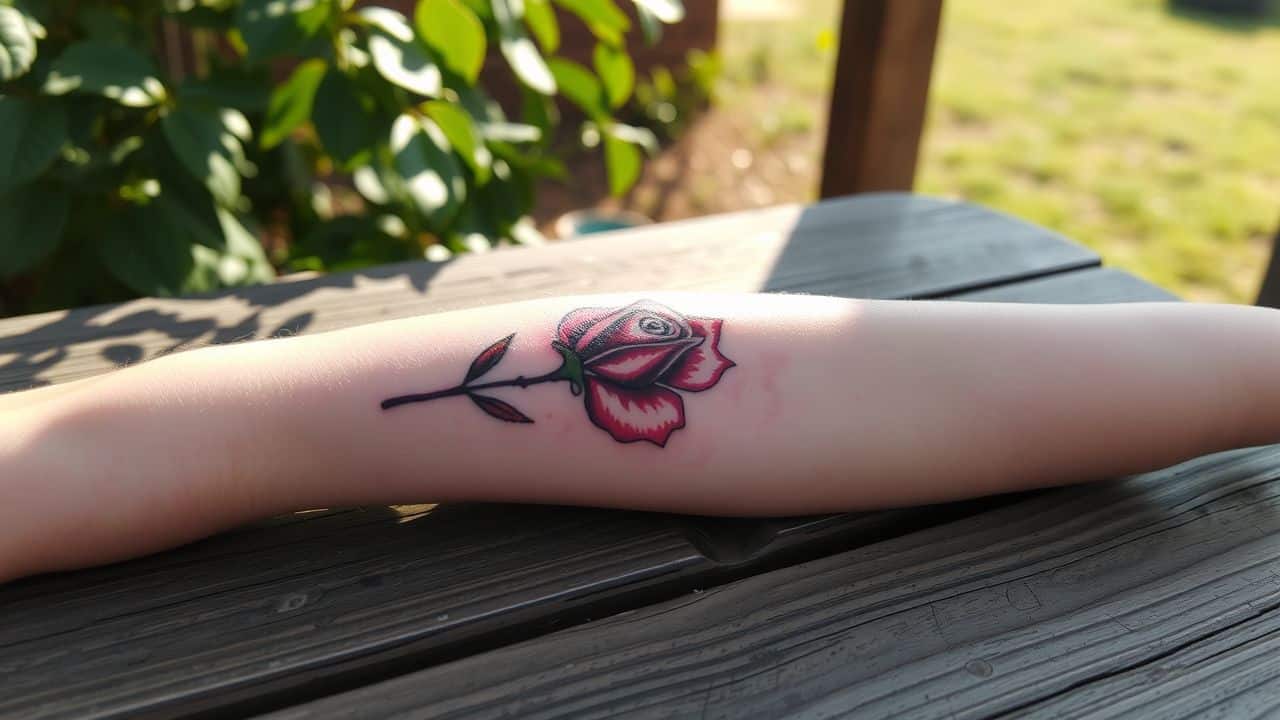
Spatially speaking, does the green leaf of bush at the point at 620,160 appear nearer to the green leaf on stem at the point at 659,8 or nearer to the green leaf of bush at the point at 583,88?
the green leaf of bush at the point at 583,88

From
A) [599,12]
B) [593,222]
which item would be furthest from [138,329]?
[593,222]

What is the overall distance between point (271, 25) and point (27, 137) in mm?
338

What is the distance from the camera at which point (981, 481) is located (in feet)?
2.93

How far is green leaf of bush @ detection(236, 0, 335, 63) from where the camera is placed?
1281mm

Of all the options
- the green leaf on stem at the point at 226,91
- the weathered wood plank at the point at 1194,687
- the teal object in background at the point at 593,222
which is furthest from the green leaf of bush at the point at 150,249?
the teal object in background at the point at 593,222

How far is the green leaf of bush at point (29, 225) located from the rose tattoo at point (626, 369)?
840mm

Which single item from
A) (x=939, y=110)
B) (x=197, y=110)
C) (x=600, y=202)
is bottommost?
(x=600, y=202)

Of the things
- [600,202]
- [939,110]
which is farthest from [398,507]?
[939,110]

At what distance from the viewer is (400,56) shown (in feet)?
4.42

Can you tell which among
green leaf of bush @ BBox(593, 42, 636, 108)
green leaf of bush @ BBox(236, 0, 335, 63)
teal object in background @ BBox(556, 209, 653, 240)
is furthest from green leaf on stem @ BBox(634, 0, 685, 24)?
teal object in background @ BBox(556, 209, 653, 240)

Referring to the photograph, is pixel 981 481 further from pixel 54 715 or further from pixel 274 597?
pixel 54 715

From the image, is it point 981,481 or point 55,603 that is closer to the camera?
point 55,603

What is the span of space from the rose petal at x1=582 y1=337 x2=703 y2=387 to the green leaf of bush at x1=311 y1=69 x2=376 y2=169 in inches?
27.8

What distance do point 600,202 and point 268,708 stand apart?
3.16 meters
